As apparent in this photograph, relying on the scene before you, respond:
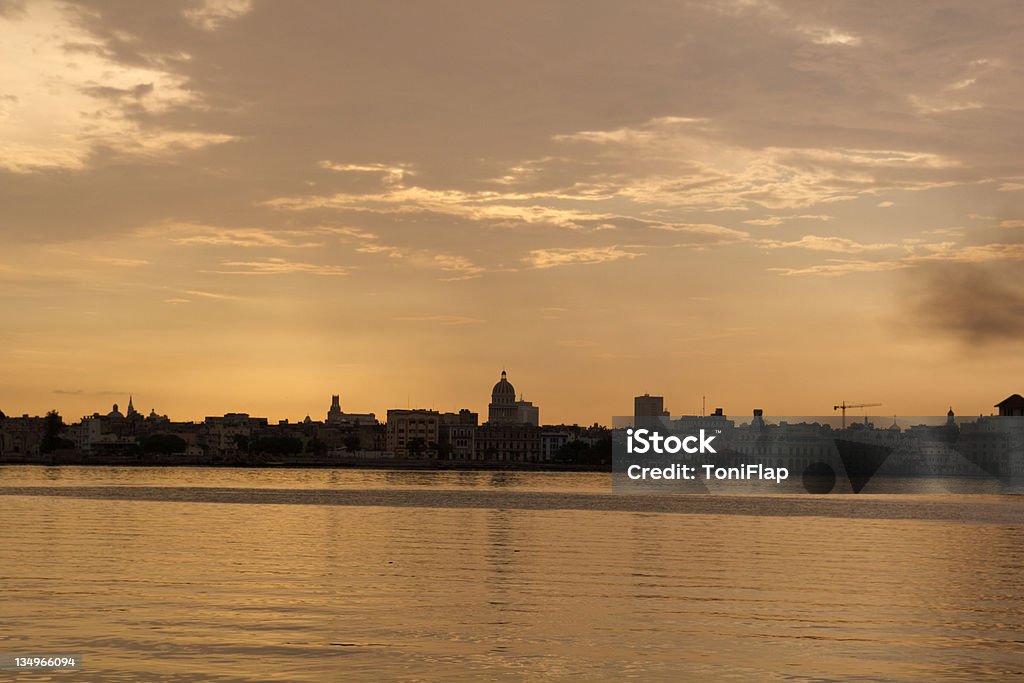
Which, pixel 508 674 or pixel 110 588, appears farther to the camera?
pixel 110 588

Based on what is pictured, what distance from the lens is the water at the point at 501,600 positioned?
27359mm

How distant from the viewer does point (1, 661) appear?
2597 cm

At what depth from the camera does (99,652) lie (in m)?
27.3

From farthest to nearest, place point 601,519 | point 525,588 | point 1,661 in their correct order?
point 601,519 < point 525,588 < point 1,661

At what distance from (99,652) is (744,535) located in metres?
45.1

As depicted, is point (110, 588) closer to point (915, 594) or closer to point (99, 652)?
point (99, 652)

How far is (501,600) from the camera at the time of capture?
37000 mm

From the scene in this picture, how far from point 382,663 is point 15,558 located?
2353 cm

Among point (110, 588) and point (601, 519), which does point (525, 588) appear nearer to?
point (110, 588)

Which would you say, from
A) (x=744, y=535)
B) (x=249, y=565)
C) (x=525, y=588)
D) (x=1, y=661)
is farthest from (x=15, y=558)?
(x=744, y=535)

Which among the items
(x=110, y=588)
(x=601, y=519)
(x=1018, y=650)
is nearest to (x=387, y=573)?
(x=110, y=588)

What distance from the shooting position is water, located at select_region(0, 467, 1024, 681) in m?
27.4

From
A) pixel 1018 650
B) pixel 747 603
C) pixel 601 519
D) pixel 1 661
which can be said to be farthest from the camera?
pixel 601 519

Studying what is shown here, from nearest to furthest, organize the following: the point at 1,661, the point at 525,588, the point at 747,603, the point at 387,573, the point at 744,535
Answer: the point at 1,661, the point at 747,603, the point at 525,588, the point at 387,573, the point at 744,535
